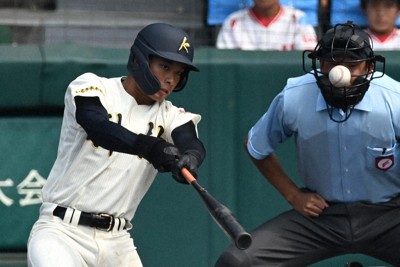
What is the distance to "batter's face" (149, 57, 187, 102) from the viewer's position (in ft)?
16.9

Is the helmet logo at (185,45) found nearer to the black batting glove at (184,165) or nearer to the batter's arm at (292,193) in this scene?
the black batting glove at (184,165)

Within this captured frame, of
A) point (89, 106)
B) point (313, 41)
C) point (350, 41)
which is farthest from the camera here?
point (313, 41)

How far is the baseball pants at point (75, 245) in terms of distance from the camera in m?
4.99

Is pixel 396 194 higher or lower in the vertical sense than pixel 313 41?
lower

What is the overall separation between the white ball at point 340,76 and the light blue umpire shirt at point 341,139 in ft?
1.17

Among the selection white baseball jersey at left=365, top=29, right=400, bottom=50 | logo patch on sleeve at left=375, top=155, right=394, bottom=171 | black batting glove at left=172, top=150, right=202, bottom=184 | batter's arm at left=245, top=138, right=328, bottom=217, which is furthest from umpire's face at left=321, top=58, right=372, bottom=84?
white baseball jersey at left=365, top=29, right=400, bottom=50

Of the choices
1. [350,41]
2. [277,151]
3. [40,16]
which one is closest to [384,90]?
[350,41]

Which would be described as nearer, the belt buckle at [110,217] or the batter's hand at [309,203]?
the belt buckle at [110,217]

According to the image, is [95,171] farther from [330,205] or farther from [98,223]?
[330,205]

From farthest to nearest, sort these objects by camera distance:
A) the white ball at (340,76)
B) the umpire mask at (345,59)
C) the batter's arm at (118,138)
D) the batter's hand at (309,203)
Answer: the batter's hand at (309,203) → the umpire mask at (345,59) → the white ball at (340,76) → the batter's arm at (118,138)

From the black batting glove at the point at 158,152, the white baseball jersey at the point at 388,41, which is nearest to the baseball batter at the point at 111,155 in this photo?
the black batting glove at the point at 158,152

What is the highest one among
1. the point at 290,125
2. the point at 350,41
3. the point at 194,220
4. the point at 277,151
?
the point at 350,41

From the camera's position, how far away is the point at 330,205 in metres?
5.80

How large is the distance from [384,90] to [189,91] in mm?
1530
